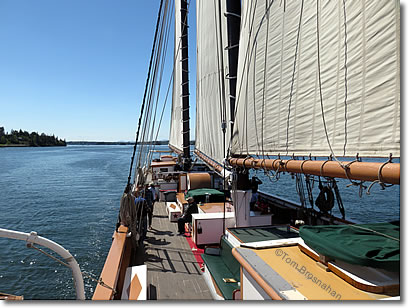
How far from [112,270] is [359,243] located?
3.22 m

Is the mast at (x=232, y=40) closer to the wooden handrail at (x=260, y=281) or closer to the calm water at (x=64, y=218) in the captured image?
the wooden handrail at (x=260, y=281)

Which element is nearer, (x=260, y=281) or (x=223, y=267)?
(x=260, y=281)

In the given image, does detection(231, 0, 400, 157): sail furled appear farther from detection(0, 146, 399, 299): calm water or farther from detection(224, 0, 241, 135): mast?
detection(0, 146, 399, 299): calm water

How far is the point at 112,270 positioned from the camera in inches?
157

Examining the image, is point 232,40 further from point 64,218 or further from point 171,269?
point 64,218

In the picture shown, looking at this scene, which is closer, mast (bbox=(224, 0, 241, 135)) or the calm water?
mast (bbox=(224, 0, 241, 135))

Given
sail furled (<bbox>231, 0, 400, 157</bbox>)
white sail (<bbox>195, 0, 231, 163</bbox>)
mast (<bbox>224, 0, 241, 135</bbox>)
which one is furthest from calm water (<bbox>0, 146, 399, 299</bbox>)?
sail furled (<bbox>231, 0, 400, 157</bbox>)

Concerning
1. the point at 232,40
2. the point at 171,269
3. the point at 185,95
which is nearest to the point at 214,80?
the point at 232,40

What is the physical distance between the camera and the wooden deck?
4309 mm

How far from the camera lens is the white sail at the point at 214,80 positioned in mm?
6562

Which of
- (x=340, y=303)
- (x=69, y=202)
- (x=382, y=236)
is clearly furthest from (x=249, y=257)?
(x=69, y=202)

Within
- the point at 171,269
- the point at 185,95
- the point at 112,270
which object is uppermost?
the point at 185,95

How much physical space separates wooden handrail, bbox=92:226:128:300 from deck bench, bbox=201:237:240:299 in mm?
1389

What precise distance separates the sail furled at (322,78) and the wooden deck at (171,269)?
Answer: 2324mm
